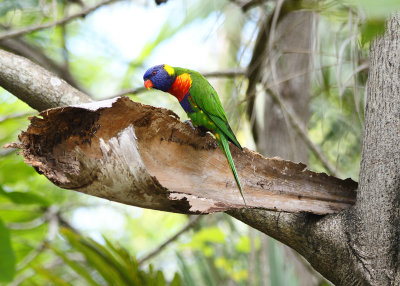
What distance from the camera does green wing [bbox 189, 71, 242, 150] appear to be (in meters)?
1.54

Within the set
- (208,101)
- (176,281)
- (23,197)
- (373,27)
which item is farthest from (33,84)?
(373,27)

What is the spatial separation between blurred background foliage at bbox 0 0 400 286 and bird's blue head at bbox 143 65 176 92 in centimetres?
8

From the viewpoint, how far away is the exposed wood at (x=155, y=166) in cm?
96

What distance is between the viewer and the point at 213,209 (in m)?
1.12

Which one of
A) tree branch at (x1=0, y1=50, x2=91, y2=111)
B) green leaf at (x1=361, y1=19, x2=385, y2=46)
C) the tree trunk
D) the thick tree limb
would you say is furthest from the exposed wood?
green leaf at (x1=361, y1=19, x2=385, y2=46)

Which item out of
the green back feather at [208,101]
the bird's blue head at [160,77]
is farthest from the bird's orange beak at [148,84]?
the green back feather at [208,101]

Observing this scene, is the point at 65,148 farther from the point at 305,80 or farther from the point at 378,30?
the point at 305,80

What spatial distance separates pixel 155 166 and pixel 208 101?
65cm

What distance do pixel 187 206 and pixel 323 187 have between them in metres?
0.49

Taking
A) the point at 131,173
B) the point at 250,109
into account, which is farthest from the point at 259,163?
the point at 250,109

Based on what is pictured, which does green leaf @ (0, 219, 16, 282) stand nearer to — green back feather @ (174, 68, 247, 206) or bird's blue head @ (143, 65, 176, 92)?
green back feather @ (174, 68, 247, 206)

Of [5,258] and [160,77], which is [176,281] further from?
[160,77]

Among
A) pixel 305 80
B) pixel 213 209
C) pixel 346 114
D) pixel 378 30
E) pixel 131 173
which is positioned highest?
pixel 378 30

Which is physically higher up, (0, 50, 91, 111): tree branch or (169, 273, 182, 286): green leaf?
(0, 50, 91, 111): tree branch
